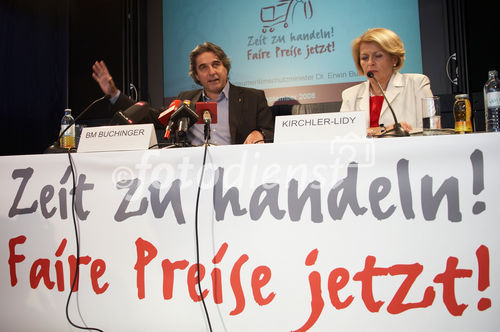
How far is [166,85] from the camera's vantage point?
322 cm

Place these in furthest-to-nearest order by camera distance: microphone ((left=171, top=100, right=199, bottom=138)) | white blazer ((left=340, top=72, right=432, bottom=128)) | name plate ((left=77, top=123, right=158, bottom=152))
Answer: white blazer ((left=340, top=72, right=432, bottom=128)), microphone ((left=171, top=100, right=199, bottom=138)), name plate ((left=77, top=123, right=158, bottom=152))

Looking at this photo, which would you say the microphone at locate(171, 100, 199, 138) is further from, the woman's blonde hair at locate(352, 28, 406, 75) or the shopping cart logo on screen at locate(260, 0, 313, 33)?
the shopping cart logo on screen at locate(260, 0, 313, 33)

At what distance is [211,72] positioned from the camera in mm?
2477

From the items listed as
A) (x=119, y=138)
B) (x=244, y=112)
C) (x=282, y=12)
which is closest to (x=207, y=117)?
(x=119, y=138)

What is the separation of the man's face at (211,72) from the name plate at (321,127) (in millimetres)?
1453

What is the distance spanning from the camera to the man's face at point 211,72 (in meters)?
2.48

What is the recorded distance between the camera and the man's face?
2.48 metres

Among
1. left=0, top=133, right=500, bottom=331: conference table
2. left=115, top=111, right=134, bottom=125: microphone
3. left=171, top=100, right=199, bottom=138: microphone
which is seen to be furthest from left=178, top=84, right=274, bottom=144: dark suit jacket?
left=0, top=133, right=500, bottom=331: conference table

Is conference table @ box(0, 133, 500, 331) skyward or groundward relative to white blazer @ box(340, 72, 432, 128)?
groundward

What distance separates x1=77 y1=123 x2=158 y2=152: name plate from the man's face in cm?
131

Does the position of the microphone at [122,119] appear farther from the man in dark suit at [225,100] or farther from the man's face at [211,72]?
the man's face at [211,72]

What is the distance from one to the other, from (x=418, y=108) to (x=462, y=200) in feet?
4.20

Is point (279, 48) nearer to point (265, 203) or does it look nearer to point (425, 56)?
point (425, 56)

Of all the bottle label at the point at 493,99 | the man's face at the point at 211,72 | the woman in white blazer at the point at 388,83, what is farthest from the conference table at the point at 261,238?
the man's face at the point at 211,72
